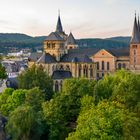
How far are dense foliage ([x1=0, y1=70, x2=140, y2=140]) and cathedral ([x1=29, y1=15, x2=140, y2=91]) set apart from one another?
32231 millimetres

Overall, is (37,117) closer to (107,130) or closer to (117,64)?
(107,130)

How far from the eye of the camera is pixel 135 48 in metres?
109

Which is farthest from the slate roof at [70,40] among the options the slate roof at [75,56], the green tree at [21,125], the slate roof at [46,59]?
the green tree at [21,125]

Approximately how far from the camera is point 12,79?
3777 inches

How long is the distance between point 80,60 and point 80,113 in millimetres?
56067

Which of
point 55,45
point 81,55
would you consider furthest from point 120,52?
point 55,45

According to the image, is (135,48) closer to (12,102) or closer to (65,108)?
(12,102)

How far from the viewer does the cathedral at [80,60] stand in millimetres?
99500

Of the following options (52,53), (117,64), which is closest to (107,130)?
(52,53)

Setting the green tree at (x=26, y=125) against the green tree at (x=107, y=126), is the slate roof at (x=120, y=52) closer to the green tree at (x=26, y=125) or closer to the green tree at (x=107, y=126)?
the green tree at (x=26, y=125)

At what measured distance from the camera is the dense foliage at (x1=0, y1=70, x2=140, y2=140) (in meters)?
35.4

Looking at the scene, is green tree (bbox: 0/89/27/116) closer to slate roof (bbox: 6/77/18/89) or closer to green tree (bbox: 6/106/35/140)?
green tree (bbox: 6/106/35/140)

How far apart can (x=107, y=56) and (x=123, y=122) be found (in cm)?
7608

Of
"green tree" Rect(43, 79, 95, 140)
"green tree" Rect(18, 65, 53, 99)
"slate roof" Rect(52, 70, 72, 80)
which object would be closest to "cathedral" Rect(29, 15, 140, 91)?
"slate roof" Rect(52, 70, 72, 80)
